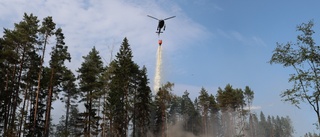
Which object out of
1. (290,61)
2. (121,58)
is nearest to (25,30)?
(121,58)

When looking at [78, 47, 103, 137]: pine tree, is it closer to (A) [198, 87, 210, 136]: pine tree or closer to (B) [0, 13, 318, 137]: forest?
(B) [0, 13, 318, 137]: forest

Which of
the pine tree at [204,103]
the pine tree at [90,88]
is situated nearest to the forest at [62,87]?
the pine tree at [90,88]

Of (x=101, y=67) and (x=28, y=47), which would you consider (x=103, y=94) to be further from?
(x=28, y=47)

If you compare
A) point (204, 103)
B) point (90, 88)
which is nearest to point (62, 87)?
point (90, 88)

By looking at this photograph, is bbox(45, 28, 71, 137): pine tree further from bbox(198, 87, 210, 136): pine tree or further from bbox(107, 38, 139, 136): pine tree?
bbox(198, 87, 210, 136): pine tree

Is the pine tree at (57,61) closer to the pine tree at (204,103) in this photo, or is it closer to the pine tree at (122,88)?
the pine tree at (122,88)

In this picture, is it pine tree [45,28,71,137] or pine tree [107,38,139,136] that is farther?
pine tree [107,38,139,136]

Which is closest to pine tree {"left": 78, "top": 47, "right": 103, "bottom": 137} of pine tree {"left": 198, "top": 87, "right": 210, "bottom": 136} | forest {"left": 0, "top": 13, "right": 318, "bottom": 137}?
forest {"left": 0, "top": 13, "right": 318, "bottom": 137}

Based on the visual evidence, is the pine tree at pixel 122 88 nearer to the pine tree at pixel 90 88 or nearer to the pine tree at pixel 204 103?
the pine tree at pixel 90 88

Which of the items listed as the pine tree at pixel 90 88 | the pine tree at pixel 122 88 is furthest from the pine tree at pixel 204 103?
the pine tree at pixel 90 88

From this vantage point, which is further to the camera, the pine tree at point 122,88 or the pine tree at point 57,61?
the pine tree at point 122,88

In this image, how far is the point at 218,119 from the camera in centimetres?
8762

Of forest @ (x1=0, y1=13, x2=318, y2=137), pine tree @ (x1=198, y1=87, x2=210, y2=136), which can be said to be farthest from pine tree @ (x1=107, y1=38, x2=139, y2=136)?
pine tree @ (x1=198, y1=87, x2=210, y2=136)

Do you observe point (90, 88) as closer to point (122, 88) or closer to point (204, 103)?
point (122, 88)
